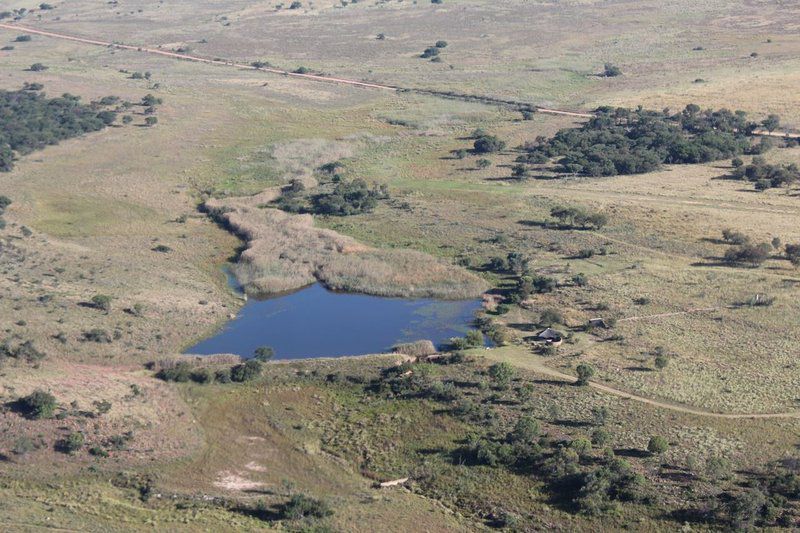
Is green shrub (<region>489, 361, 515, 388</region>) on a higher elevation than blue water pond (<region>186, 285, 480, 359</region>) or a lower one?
higher

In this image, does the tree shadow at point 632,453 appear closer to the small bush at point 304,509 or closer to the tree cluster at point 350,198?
the small bush at point 304,509

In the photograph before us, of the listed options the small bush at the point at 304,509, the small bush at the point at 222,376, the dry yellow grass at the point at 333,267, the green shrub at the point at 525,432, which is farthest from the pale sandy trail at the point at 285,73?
the small bush at the point at 304,509


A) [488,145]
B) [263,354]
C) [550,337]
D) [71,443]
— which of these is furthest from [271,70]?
[71,443]

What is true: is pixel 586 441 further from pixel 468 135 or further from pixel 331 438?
pixel 468 135

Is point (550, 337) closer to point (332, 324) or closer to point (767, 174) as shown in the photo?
point (332, 324)

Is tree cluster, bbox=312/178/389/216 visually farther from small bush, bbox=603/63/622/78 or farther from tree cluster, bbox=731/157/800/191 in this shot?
small bush, bbox=603/63/622/78

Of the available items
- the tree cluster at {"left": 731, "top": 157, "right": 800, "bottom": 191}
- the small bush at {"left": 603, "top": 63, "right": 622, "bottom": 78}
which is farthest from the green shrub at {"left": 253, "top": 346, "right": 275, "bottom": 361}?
the small bush at {"left": 603, "top": 63, "right": 622, "bottom": 78}

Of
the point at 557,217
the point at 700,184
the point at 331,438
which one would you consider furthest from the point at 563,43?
the point at 331,438
